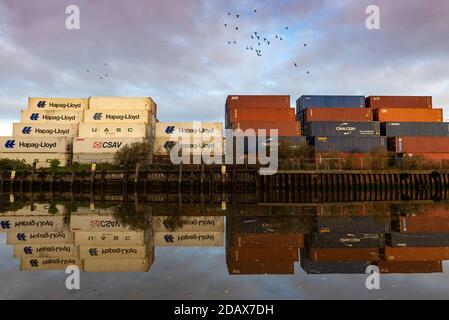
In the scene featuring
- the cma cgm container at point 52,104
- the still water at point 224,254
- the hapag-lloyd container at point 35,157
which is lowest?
the still water at point 224,254

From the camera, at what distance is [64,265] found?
349 inches

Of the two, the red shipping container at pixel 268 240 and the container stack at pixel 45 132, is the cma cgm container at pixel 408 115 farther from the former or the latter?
the red shipping container at pixel 268 240

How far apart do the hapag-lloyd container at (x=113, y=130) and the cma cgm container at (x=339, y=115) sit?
67.1ft

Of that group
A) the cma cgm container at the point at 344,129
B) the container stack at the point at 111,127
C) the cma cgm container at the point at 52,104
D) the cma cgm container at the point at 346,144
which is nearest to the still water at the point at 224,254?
the container stack at the point at 111,127

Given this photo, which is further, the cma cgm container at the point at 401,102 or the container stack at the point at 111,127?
the cma cgm container at the point at 401,102

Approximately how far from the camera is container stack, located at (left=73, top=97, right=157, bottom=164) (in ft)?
140

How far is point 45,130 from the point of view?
1774 inches

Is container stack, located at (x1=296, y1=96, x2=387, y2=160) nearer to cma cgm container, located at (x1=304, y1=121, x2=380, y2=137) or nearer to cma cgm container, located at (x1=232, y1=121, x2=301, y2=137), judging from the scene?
cma cgm container, located at (x1=304, y1=121, x2=380, y2=137)

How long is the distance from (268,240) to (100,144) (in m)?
35.0

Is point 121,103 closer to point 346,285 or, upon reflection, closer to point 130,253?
point 130,253

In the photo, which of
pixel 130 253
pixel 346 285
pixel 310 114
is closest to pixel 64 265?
pixel 130 253

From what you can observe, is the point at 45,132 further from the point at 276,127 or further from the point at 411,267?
the point at 411,267

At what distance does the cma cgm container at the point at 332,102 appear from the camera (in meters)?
49.9

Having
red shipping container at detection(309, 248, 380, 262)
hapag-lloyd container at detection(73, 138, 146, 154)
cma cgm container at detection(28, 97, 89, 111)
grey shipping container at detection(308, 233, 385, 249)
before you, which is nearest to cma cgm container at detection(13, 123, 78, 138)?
hapag-lloyd container at detection(73, 138, 146, 154)
